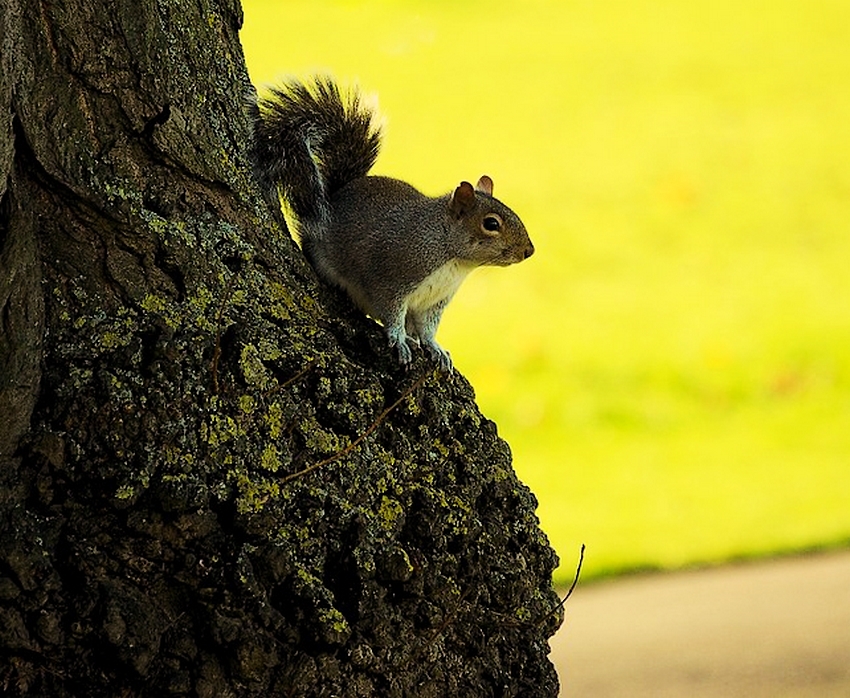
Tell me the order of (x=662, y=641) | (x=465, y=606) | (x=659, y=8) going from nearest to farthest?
1. (x=465, y=606)
2. (x=662, y=641)
3. (x=659, y=8)

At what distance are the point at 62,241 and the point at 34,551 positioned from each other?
0.36 metres

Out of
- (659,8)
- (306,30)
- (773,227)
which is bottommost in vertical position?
(773,227)

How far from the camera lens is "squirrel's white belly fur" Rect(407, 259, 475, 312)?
93.0 inches

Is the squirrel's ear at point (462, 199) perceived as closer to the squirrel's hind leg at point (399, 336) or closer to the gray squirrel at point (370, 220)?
the gray squirrel at point (370, 220)

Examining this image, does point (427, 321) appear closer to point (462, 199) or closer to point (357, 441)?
point (462, 199)

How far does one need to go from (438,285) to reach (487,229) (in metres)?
0.14

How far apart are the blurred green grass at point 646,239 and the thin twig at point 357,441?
2.99 m

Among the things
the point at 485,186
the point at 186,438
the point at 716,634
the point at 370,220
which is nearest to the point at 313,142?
the point at 370,220

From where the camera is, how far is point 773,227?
6.99m

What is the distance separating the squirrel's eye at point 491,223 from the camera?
2.46m

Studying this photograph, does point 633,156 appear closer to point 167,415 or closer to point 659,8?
point 659,8

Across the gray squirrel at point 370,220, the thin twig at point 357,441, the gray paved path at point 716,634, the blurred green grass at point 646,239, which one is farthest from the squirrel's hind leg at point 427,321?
the blurred green grass at point 646,239

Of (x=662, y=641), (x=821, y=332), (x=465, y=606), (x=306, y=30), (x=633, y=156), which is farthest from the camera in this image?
(x=306, y=30)

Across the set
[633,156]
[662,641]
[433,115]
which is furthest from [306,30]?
[662,641]
